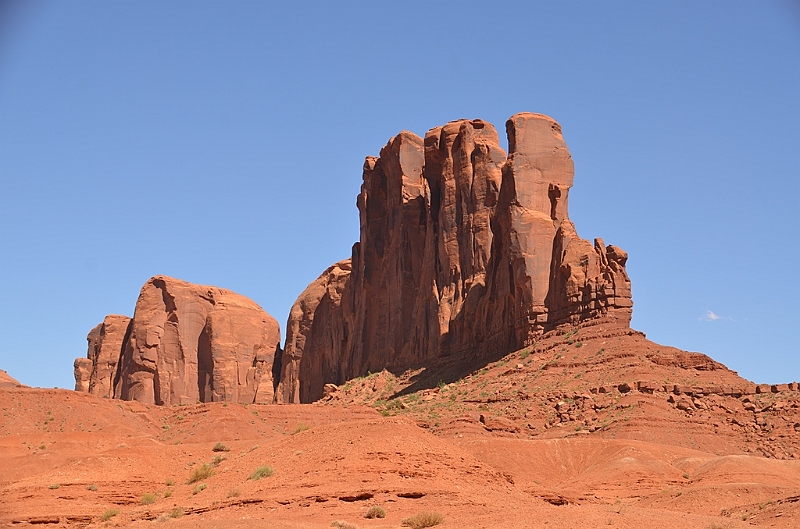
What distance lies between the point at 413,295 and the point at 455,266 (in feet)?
24.5

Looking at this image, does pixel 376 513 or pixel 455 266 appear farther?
pixel 455 266

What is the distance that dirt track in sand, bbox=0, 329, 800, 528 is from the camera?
28.5 metres

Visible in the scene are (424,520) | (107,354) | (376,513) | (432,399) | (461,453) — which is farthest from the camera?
(107,354)

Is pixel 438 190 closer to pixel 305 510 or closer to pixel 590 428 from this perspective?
pixel 590 428

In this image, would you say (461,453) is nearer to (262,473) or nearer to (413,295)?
(262,473)

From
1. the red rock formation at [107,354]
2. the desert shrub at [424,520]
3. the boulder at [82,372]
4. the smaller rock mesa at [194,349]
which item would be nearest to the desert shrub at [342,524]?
the desert shrub at [424,520]

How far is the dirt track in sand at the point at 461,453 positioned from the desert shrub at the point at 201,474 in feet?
1.03

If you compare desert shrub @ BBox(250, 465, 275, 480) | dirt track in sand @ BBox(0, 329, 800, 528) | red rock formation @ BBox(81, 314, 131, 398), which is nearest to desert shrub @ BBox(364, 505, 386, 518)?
dirt track in sand @ BBox(0, 329, 800, 528)

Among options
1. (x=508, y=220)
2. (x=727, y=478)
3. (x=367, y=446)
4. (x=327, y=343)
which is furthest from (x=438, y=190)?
(x=367, y=446)

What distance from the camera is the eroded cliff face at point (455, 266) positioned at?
6369 cm

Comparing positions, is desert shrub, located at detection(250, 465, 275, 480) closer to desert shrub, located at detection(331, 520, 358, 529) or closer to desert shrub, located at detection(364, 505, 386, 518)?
desert shrub, located at detection(364, 505, 386, 518)

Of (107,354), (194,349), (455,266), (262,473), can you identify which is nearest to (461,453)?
(262,473)

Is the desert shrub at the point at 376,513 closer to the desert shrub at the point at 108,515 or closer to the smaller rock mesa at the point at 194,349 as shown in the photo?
the desert shrub at the point at 108,515

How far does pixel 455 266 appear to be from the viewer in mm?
78812
